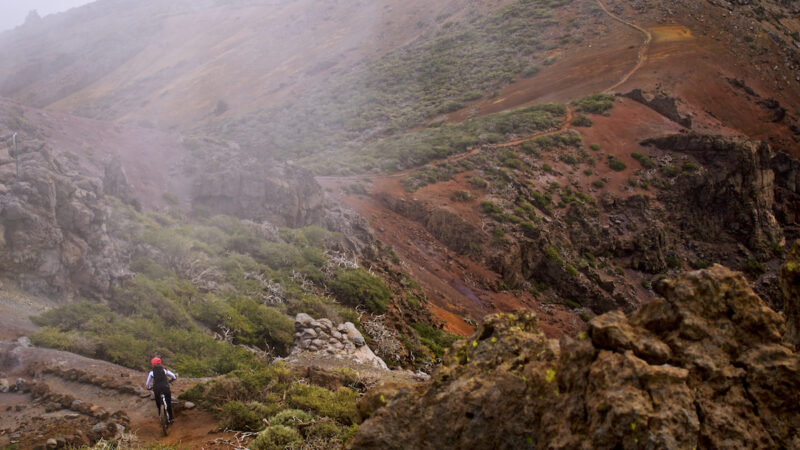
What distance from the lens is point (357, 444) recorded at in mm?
3717

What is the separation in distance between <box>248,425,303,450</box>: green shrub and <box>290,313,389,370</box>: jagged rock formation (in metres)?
3.84

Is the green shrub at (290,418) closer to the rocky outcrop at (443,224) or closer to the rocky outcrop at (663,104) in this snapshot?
the rocky outcrop at (443,224)

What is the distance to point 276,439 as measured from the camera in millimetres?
5441

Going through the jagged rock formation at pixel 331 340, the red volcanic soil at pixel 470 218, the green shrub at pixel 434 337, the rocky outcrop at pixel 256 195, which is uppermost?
the rocky outcrop at pixel 256 195

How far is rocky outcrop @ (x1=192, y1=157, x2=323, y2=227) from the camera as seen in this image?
15.5 meters

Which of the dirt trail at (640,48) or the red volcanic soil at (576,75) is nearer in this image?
the dirt trail at (640,48)

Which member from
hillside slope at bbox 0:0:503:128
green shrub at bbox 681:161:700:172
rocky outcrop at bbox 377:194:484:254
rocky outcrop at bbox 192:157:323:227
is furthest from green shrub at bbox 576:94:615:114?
hillside slope at bbox 0:0:503:128

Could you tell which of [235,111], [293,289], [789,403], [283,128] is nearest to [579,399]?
[789,403]

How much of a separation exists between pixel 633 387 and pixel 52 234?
10241 millimetres

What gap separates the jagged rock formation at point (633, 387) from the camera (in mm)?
2926

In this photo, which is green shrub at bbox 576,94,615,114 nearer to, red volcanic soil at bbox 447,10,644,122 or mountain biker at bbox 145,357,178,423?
red volcanic soil at bbox 447,10,644,122

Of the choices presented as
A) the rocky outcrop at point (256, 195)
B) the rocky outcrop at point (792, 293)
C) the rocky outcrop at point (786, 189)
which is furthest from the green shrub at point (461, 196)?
the rocky outcrop at point (792, 293)

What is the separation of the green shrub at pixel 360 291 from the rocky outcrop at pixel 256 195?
3745 mm

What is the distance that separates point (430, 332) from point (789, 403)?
33.0 feet
